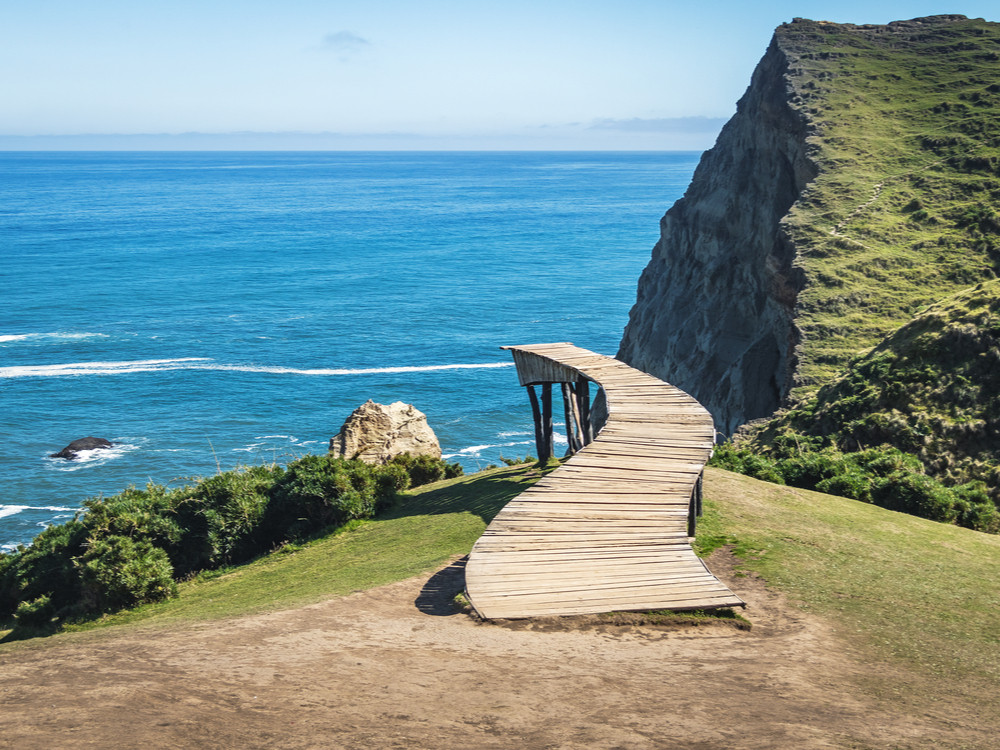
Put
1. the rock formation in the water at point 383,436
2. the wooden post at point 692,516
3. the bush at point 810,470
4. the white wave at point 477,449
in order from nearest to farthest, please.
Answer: the wooden post at point 692,516
the bush at point 810,470
the rock formation in the water at point 383,436
the white wave at point 477,449

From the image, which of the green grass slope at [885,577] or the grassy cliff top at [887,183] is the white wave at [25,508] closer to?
the grassy cliff top at [887,183]

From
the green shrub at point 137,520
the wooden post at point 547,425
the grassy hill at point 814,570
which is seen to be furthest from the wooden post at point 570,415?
the green shrub at point 137,520

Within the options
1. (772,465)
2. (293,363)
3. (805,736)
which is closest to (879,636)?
(805,736)

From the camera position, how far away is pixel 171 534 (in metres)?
18.8

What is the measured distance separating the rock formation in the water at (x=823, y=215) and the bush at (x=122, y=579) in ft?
76.2

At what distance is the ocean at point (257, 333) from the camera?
168ft

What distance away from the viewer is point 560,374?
70.5 feet

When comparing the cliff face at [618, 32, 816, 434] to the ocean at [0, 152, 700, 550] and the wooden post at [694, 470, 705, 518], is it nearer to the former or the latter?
the ocean at [0, 152, 700, 550]

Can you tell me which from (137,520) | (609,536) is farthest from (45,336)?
(609,536)

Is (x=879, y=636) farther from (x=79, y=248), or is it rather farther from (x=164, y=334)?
(x=79, y=248)

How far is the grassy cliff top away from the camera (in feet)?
120

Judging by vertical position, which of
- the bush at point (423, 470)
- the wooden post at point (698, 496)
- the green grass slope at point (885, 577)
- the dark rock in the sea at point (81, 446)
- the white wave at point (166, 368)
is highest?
the wooden post at point (698, 496)

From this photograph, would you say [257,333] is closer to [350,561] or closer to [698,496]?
[350,561]

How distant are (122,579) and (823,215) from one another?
37710 mm
